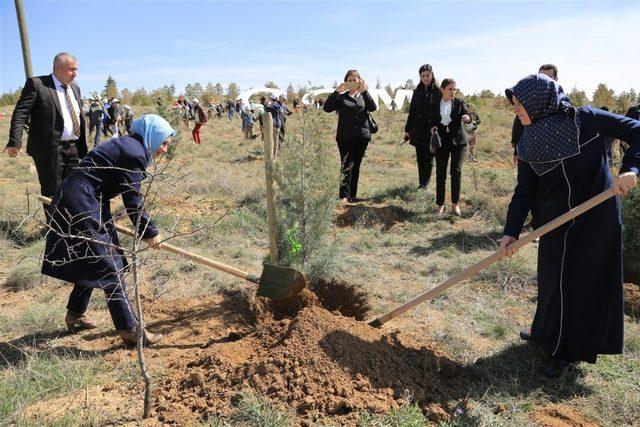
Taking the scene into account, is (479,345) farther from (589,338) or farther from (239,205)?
(239,205)

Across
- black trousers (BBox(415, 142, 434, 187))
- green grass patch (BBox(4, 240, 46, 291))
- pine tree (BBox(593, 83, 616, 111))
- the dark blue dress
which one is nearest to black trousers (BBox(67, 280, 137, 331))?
green grass patch (BBox(4, 240, 46, 291))

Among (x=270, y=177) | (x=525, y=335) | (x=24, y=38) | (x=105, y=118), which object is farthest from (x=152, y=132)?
(x=105, y=118)

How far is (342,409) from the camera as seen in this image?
260 cm

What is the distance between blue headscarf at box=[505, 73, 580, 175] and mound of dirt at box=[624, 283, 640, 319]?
202 cm

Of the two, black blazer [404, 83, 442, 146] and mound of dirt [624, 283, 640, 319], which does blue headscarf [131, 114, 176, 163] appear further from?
black blazer [404, 83, 442, 146]

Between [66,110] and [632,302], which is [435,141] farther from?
[66,110]

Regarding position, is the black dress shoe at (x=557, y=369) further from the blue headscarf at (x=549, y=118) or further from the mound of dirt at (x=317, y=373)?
the blue headscarf at (x=549, y=118)

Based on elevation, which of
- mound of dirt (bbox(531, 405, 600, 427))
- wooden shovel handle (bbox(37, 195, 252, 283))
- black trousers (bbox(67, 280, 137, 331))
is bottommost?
mound of dirt (bbox(531, 405, 600, 427))

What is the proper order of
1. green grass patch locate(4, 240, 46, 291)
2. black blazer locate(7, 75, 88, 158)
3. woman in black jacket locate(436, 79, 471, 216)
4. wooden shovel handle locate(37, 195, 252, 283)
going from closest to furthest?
wooden shovel handle locate(37, 195, 252, 283) → green grass patch locate(4, 240, 46, 291) → black blazer locate(7, 75, 88, 158) → woman in black jacket locate(436, 79, 471, 216)

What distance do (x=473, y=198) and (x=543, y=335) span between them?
4.26 meters

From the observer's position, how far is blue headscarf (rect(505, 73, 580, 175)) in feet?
8.81

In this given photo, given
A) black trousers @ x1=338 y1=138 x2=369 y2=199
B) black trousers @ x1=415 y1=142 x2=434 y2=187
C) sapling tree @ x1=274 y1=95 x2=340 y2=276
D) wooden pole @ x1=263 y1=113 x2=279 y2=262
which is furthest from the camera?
black trousers @ x1=415 y1=142 x2=434 y2=187

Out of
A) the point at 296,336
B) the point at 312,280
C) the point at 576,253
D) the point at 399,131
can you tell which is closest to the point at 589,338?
the point at 576,253

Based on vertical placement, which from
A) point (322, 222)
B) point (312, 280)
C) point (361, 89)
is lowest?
point (312, 280)
